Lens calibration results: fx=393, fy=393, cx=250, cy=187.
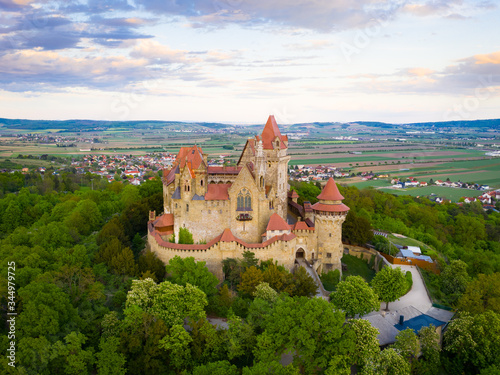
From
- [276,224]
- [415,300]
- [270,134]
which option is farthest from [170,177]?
[415,300]

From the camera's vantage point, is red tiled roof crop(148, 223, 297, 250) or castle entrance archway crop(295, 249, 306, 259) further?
castle entrance archway crop(295, 249, 306, 259)

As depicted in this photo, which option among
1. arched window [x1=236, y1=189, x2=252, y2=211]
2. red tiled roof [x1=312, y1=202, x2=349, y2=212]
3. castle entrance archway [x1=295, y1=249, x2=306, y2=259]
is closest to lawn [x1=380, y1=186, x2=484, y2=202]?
red tiled roof [x1=312, y1=202, x2=349, y2=212]

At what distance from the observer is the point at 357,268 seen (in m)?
53.7

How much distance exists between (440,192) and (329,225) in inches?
3232

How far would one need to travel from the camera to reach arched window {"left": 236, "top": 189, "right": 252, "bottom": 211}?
48.5m

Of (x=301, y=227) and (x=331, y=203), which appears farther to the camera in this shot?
(x=331, y=203)

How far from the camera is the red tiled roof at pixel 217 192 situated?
48691 millimetres

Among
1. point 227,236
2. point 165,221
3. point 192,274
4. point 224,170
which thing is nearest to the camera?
point 192,274

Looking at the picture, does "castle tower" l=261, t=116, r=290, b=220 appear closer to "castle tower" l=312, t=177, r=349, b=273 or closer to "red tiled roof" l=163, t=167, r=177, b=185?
"castle tower" l=312, t=177, r=349, b=273

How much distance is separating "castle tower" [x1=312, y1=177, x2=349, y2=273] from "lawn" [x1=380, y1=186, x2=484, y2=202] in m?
69.8

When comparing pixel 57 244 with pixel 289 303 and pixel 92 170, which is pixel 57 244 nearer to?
pixel 289 303

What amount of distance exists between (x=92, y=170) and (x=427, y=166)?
134598mm

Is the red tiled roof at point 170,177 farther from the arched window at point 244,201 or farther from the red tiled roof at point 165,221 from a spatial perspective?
the arched window at point 244,201

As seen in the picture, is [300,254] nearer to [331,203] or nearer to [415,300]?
[331,203]
